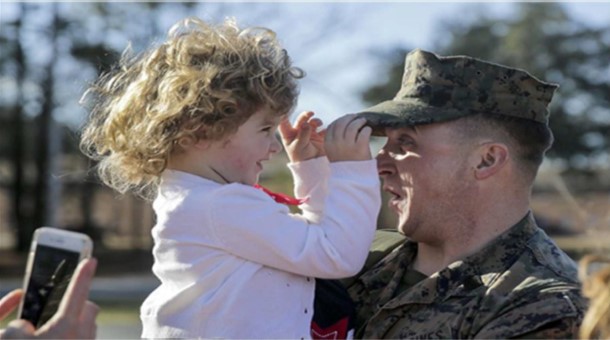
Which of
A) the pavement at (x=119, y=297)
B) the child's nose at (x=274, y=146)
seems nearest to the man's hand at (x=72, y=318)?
the child's nose at (x=274, y=146)

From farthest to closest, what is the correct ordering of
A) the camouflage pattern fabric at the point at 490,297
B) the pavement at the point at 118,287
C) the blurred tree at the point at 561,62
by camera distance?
the blurred tree at the point at 561,62 → the pavement at the point at 118,287 → the camouflage pattern fabric at the point at 490,297

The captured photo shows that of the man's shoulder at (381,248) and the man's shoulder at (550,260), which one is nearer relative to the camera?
the man's shoulder at (550,260)

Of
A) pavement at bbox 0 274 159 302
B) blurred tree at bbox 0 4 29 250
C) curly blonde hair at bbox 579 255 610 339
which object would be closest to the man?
curly blonde hair at bbox 579 255 610 339

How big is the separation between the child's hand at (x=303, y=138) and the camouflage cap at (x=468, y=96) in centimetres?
16

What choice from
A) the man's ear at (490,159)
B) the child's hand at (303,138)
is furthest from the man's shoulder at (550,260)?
the child's hand at (303,138)

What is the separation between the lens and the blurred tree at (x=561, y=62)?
31.2 meters

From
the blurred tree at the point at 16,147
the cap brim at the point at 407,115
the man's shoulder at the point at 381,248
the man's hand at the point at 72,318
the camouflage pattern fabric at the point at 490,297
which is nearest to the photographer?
the man's hand at the point at 72,318

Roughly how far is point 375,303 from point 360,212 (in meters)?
0.47

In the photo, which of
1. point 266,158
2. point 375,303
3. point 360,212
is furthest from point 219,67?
point 375,303

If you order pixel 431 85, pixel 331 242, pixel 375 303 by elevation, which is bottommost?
pixel 375 303

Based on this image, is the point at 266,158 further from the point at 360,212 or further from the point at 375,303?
the point at 375,303

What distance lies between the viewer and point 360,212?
10.3 ft

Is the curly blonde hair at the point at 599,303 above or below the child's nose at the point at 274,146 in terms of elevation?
below

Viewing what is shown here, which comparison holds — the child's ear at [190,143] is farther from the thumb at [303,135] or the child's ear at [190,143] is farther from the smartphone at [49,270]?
the smartphone at [49,270]
